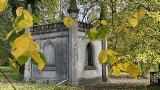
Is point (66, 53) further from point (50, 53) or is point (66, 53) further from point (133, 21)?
point (133, 21)

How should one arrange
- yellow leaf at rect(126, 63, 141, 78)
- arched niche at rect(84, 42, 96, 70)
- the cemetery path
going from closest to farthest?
yellow leaf at rect(126, 63, 141, 78), the cemetery path, arched niche at rect(84, 42, 96, 70)

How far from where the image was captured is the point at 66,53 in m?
22.4

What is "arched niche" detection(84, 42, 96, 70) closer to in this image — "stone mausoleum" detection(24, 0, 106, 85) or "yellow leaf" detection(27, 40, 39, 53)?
"stone mausoleum" detection(24, 0, 106, 85)

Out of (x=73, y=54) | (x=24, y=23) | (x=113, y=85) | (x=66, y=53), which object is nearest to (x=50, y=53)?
(x=66, y=53)

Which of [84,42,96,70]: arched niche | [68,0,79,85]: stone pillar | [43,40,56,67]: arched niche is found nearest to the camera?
[68,0,79,85]: stone pillar

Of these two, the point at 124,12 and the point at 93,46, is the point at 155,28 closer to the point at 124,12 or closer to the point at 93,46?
the point at 124,12

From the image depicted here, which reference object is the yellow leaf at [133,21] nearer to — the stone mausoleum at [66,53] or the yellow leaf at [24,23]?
the yellow leaf at [24,23]

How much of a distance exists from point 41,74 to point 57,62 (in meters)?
2.15

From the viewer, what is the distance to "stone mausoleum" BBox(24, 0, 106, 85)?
21.9m

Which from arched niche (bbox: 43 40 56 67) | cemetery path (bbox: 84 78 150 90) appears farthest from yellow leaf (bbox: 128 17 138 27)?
arched niche (bbox: 43 40 56 67)

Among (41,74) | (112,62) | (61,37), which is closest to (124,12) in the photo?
(61,37)

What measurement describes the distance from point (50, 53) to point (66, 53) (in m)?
1.78

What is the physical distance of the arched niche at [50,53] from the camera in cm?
2328

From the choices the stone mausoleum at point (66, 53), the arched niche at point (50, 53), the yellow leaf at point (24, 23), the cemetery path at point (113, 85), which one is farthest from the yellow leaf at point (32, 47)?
the arched niche at point (50, 53)
